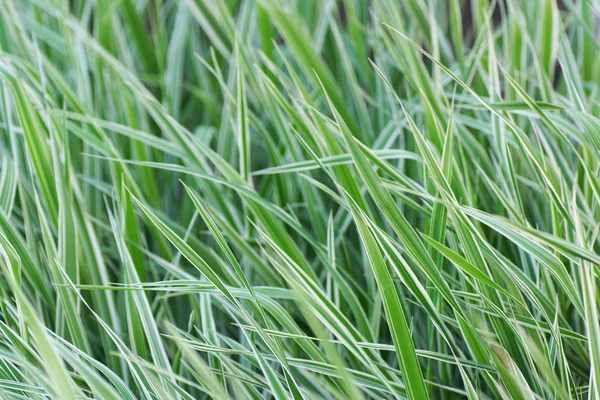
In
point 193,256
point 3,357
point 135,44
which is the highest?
point 135,44

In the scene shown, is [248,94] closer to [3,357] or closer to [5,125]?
[5,125]

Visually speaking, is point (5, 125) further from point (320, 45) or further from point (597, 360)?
point (597, 360)

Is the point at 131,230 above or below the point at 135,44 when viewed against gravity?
below

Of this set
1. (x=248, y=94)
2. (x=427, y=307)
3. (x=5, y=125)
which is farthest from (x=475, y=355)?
(x=5, y=125)

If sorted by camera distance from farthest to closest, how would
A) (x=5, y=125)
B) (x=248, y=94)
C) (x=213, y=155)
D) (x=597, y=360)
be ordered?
1. (x=248, y=94)
2. (x=5, y=125)
3. (x=213, y=155)
4. (x=597, y=360)

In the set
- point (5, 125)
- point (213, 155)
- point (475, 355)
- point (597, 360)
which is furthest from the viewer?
point (5, 125)

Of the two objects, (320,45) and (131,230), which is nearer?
(131,230)

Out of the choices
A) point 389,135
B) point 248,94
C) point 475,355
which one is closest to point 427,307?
point 475,355
